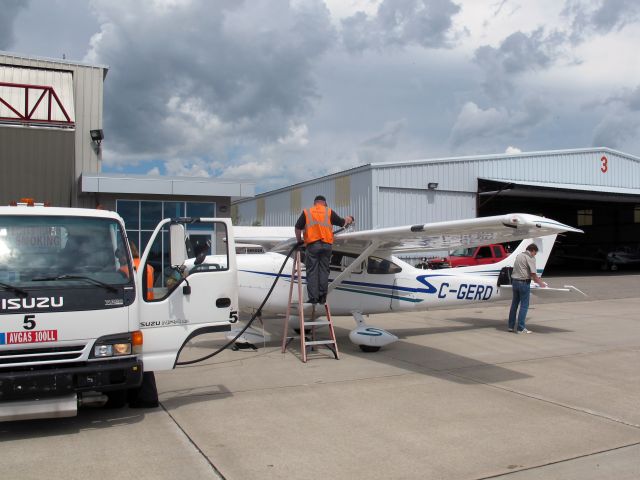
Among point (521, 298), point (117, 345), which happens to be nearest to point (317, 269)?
point (117, 345)

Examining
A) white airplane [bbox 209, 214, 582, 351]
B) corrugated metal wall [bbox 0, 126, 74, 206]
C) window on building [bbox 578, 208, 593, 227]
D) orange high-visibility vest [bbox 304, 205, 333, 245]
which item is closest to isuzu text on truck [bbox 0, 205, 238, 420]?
orange high-visibility vest [bbox 304, 205, 333, 245]

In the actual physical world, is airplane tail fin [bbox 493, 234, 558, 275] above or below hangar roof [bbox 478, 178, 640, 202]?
below

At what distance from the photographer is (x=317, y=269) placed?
8164 mm

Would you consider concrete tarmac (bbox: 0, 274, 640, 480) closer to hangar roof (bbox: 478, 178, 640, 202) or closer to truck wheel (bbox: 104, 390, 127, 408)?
truck wheel (bbox: 104, 390, 127, 408)

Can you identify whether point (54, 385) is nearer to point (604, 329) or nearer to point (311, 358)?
point (311, 358)

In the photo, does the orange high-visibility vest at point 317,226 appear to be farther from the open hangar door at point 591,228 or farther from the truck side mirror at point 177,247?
the open hangar door at point 591,228

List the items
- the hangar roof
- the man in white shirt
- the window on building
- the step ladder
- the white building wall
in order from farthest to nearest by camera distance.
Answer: the window on building < the hangar roof < the white building wall < the man in white shirt < the step ladder

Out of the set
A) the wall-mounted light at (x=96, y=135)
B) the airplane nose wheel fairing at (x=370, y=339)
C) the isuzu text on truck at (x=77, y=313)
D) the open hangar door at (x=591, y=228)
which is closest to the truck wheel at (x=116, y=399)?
the isuzu text on truck at (x=77, y=313)

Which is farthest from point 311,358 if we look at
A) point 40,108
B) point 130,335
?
point 40,108

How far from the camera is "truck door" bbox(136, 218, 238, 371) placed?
5469 millimetres

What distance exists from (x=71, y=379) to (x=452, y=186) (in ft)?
74.7

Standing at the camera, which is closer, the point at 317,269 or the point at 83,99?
the point at 317,269

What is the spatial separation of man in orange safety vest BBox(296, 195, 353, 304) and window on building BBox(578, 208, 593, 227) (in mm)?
43373

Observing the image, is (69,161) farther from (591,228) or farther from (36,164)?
(591,228)
